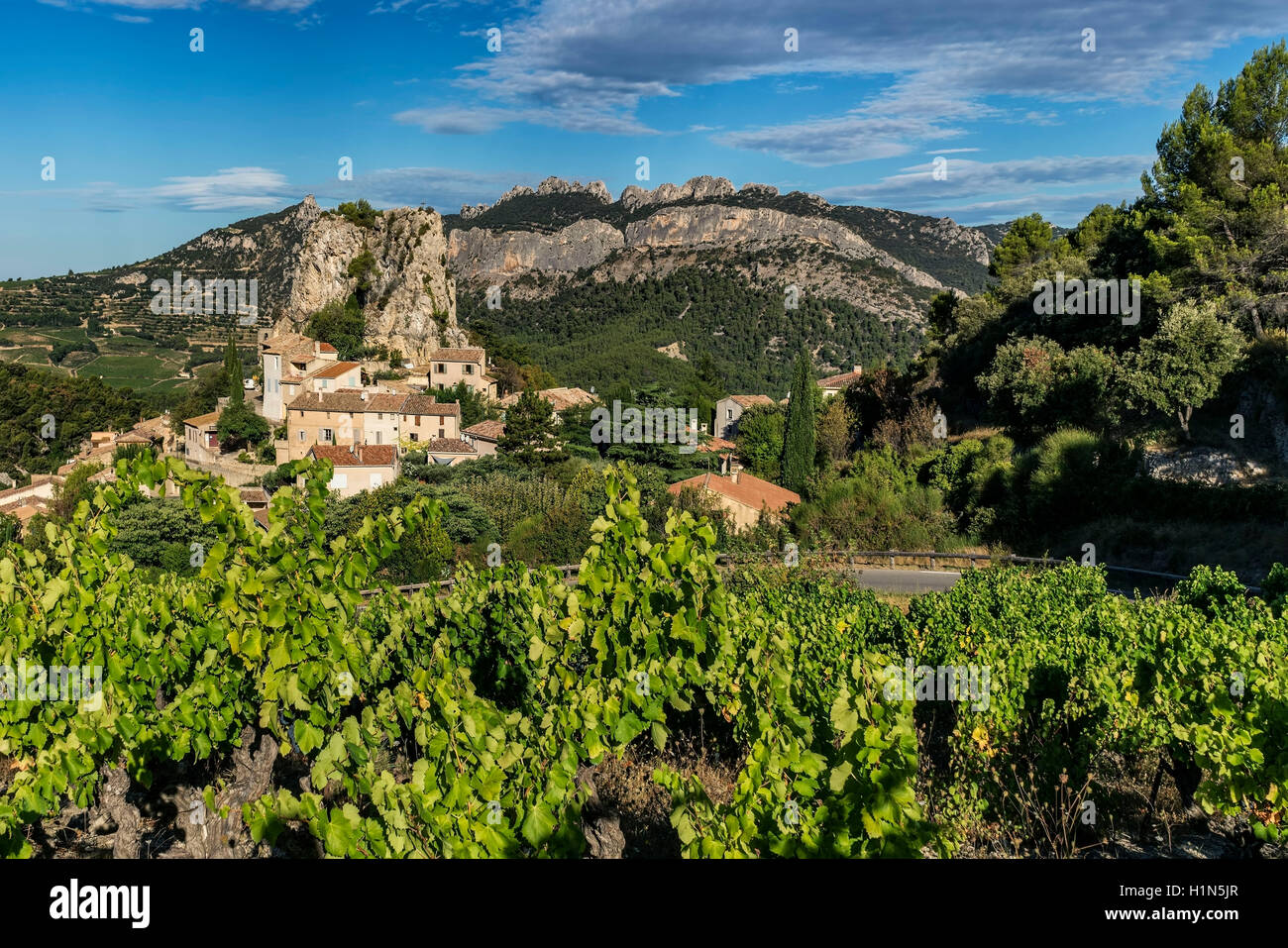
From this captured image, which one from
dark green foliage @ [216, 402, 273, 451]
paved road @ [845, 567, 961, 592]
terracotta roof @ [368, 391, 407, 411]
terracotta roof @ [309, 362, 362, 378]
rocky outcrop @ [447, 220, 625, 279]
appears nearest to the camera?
paved road @ [845, 567, 961, 592]

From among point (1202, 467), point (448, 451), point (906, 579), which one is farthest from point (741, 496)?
point (448, 451)

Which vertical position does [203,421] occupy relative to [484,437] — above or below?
above

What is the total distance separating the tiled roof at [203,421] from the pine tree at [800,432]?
1586 inches

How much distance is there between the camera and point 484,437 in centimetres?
5238

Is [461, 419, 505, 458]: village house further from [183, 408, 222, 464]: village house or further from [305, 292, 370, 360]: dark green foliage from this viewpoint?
[305, 292, 370, 360]: dark green foliage

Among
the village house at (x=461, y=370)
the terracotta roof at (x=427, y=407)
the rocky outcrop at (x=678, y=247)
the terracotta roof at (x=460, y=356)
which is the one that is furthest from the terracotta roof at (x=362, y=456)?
the rocky outcrop at (x=678, y=247)

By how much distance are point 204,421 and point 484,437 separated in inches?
844

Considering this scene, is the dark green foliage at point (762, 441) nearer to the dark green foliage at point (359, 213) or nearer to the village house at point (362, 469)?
the village house at point (362, 469)

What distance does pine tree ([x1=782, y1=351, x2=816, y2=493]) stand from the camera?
4059 centimetres

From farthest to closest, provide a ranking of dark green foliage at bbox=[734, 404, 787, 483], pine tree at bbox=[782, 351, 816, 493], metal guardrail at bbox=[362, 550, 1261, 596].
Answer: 1. dark green foliage at bbox=[734, 404, 787, 483]
2. pine tree at bbox=[782, 351, 816, 493]
3. metal guardrail at bbox=[362, 550, 1261, 596]

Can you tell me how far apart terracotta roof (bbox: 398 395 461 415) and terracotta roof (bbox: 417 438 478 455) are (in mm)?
5005

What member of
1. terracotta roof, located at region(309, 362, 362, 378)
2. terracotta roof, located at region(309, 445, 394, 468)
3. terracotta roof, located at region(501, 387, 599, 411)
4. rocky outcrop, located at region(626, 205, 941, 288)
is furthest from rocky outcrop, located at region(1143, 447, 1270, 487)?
rocky outcrop, located at region(626, 205, 941, 288)

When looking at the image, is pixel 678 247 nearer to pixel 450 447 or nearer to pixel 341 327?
pixel 341 327

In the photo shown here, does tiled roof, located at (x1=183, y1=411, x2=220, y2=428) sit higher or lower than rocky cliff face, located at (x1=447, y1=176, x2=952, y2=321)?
lower
